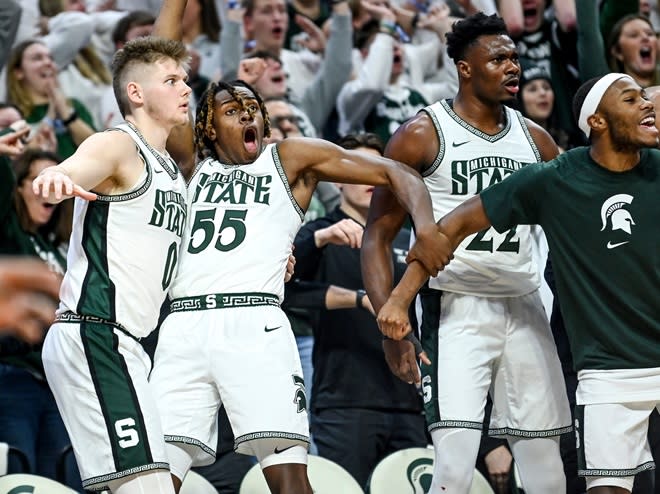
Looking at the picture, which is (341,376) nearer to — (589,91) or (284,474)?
(284,474)

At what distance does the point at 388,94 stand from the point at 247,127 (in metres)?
3.76

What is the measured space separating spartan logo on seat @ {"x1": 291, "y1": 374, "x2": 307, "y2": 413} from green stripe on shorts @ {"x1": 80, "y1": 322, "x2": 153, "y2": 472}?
2.57 ft

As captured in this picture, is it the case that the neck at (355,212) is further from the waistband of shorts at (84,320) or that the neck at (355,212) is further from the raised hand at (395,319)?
the waistband of shorts at (84,320)

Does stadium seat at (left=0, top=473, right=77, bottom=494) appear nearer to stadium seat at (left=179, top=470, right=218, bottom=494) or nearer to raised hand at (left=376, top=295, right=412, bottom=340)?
stadium seat at (left=179, top=470, right=218, bottom=494)

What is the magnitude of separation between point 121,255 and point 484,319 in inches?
70.0

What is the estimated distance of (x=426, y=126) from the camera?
5.99 meters

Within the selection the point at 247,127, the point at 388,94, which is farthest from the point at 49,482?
the point at 388,94

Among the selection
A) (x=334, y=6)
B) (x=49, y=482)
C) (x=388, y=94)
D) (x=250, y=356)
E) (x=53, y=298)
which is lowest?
(x=49, y=482)

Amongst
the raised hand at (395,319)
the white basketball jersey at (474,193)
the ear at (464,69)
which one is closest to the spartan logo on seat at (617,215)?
the white basketball jersey at (474,193)

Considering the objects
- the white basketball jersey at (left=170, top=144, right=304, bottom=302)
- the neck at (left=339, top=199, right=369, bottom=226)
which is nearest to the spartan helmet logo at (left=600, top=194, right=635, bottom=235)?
the white basketball jersey at (left=170, top=144, right=304, bottom=302)

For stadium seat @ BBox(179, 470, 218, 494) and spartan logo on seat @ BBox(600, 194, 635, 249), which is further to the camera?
stadium seat @ BBox(179, 470, 218, 494)

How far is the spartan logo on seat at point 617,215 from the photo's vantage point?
5301mm

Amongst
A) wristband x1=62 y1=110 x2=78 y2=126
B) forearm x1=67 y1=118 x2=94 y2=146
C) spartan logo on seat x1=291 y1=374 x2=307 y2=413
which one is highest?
wristband x1=62 y1=110 x2=78 y2=126

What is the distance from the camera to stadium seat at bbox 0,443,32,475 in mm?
6429
